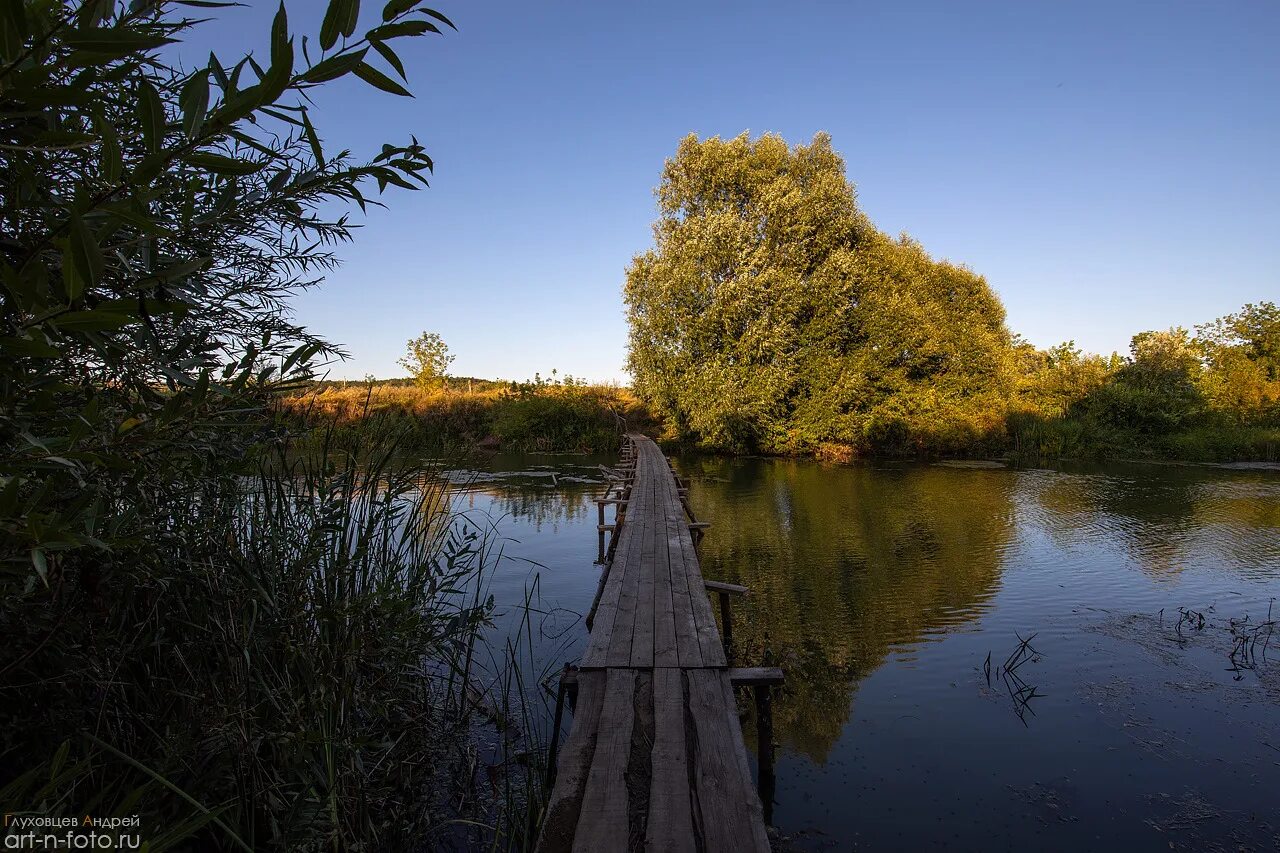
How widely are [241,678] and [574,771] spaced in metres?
1.43

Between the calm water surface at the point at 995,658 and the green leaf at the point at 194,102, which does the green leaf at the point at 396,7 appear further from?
the calm water surface at the point at 995,658

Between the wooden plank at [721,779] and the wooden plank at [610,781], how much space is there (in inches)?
11.8

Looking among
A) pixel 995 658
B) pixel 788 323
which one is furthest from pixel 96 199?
pixel 788 323

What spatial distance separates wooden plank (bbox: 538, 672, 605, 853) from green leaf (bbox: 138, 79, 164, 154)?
2341 millimetres

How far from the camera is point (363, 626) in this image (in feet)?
10.3

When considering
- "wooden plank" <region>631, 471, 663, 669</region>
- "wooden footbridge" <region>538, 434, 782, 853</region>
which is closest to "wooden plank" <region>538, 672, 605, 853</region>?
"wooden footbridge" <region>538, 434, 782, 853</region>

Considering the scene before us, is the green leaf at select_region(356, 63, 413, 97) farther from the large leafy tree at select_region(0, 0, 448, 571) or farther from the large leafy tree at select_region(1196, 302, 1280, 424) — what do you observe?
the large leafy tree at select_region(1196, 302, 1280, 424)

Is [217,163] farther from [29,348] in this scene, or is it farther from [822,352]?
[822,352]

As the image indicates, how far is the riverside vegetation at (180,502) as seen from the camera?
0.91 meters

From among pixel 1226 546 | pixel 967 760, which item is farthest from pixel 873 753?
pixel 1226 546

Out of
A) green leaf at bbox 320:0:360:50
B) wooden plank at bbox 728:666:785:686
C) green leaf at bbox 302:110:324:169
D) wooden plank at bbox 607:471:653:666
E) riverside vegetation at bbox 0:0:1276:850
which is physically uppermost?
green leaf at bbox 320:0:360:50

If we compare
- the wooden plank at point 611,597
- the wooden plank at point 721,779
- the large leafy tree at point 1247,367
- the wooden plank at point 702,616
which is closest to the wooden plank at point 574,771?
the wooden plank at point 611,597

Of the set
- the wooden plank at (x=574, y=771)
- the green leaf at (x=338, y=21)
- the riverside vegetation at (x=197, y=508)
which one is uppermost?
the green leaf at (x=338, y=21)

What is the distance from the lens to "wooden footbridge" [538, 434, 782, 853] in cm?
226
